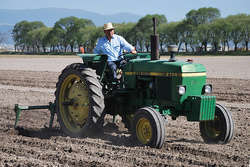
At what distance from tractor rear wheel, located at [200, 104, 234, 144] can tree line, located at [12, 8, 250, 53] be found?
201ft

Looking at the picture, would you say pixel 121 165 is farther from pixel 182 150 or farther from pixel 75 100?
pixel 75 100

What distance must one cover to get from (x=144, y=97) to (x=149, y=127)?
2.71ft

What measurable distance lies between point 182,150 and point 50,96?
726 cm

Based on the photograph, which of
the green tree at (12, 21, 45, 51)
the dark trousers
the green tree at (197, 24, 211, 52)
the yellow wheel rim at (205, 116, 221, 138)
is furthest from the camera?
the green tree at (12, 21, 45, 51)

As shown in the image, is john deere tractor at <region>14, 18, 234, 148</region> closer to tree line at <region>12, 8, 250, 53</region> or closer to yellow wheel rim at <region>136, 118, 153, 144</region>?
yellow wheel rim at <region>136, 118, 153, 144</region>

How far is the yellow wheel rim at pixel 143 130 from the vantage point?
5.61 metres

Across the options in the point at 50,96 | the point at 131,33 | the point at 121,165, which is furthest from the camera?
the point at 131,33

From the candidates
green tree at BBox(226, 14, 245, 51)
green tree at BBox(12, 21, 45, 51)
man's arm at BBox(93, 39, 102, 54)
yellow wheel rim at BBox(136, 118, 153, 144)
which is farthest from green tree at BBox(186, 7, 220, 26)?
yellow wheel rim at BBox(136, 118, 153, 144)

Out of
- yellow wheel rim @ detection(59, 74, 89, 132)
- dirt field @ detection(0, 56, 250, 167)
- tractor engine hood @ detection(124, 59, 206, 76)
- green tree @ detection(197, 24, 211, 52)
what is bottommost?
dirt field @ detection(0, 56, 250, 167)

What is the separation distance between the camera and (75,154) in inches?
211

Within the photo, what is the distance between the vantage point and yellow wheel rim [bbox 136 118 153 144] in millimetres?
5611

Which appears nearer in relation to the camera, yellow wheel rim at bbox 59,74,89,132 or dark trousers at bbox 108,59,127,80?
dark trousers at bbox 108,59,127,80

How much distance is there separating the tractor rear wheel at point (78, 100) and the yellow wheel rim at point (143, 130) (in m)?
0.74

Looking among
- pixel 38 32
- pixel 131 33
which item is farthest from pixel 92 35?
pixel 38 32
